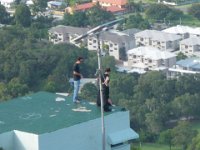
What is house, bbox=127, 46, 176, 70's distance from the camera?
91.6 feet

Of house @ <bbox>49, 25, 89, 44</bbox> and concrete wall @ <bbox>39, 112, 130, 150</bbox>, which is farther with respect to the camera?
house @ <bbox>49, 25, 89, 44</bbox>

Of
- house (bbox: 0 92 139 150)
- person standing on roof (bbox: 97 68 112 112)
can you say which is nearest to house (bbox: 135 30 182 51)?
house (bbox: 0 92 139 150)

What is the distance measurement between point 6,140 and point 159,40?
23514 mm

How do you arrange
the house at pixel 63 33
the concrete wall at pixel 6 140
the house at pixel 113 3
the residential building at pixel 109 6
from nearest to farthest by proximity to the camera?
the concrete wall at pixel 6 140
the house at pixel 63 33
the residential building at pixel 109 6
the house at pixel 113 3

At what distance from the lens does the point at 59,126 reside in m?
7.81

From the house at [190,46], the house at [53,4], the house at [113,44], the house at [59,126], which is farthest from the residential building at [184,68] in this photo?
the house at [59,126]

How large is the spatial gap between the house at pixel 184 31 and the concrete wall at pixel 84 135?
78.3 feet

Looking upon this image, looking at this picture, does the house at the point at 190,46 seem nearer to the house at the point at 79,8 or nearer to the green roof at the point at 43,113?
the house at the point at 79,8

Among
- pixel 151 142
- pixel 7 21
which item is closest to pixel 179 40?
pixel 7 21

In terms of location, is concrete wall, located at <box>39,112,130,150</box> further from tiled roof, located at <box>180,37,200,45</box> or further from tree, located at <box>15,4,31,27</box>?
tree, located at <box>15,4,31,27</box>

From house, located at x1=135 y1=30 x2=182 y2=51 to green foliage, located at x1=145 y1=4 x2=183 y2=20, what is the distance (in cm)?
323

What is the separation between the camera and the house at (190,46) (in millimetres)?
30094

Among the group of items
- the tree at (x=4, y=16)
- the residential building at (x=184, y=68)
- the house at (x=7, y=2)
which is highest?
the tree at (x=4, y=16)

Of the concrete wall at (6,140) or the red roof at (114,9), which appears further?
the red roof at (114,9)
